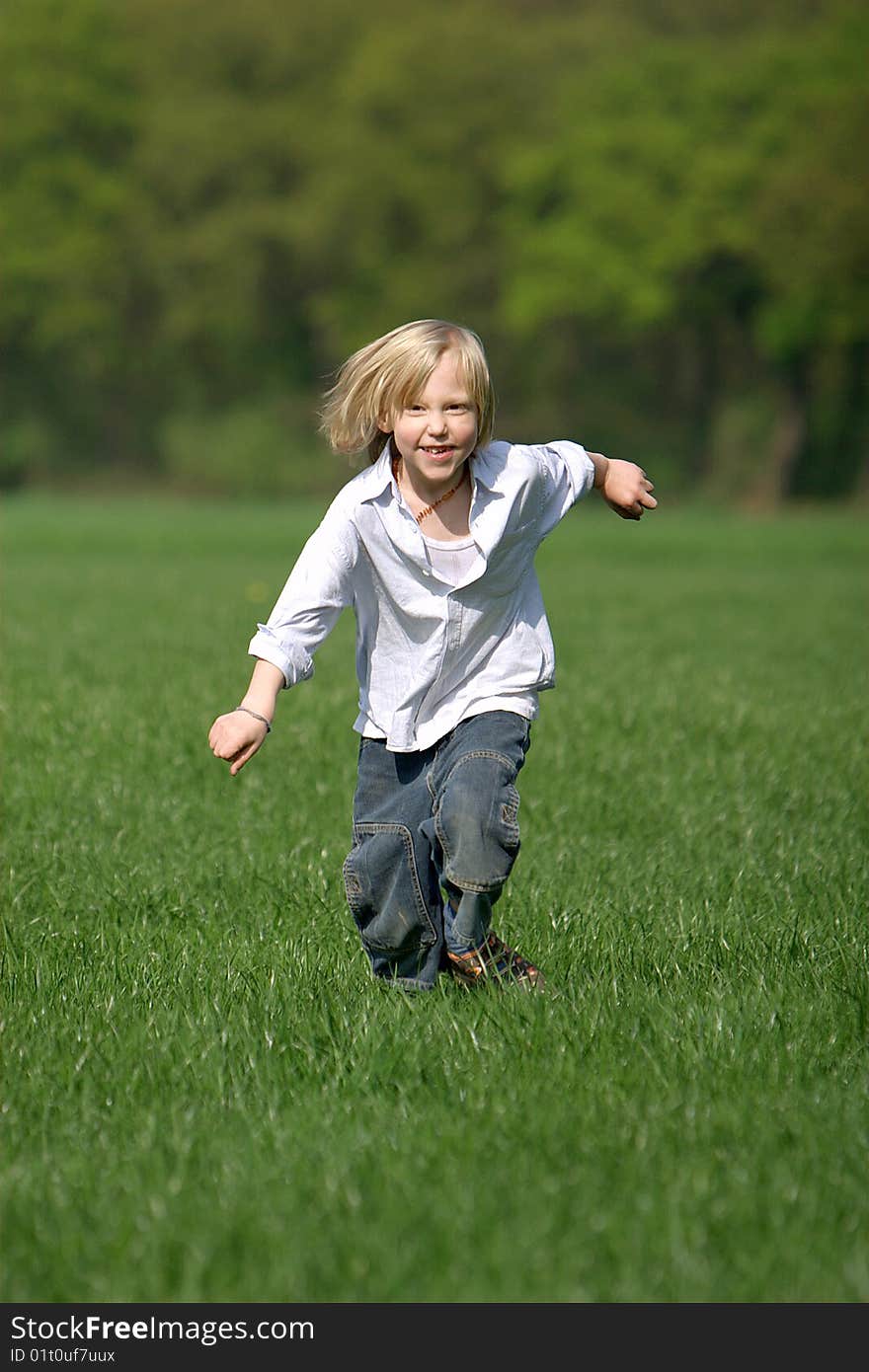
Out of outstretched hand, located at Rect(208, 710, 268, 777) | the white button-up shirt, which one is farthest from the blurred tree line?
outstretched hand, located at Rect(208, 710, 268, 777)

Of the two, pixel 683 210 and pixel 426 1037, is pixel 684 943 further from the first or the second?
pixel 683 210

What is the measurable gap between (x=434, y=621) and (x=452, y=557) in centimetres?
19

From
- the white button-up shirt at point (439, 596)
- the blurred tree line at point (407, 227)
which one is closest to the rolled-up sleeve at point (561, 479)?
the white button-up shirt at point (439, 596)

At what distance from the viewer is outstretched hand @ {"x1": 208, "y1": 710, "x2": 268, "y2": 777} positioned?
165 inches

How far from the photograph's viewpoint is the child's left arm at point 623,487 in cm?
497

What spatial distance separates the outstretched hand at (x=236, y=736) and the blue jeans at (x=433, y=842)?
2.28 feet

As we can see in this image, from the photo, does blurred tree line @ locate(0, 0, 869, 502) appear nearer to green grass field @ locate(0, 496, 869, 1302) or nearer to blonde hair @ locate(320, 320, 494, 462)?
green grass field @ locate(0, 496, 869, 1302)

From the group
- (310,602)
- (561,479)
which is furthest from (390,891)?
(561,479)

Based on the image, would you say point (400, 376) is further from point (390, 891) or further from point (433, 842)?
point (390, 891)

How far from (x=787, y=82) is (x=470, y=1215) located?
202ft

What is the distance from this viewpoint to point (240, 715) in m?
4.26

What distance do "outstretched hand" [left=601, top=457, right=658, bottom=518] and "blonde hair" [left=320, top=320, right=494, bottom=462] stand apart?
43 centimetres

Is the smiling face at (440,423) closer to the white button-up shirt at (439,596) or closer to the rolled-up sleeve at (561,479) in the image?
the white button-up shirt at (439,596)
